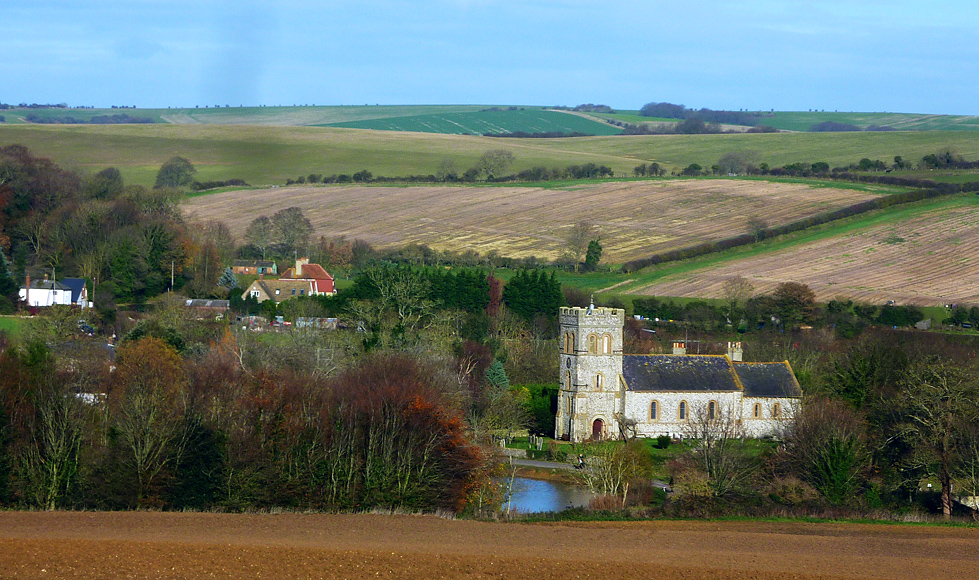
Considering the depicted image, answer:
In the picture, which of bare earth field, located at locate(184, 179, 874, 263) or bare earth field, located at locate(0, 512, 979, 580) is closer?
bare earth field, located at locate(0, 512, 979, 580)

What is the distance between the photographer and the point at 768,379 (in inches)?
2397

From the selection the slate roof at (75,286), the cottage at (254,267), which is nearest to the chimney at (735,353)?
the slate roof at (75,286)

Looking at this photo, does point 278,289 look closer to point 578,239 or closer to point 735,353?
point 578,239

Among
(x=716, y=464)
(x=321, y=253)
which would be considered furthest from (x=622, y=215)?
(x=716, y=464)

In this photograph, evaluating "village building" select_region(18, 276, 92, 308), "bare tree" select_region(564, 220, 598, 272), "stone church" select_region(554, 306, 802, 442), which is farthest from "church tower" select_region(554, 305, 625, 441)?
"bare tree" select_region(564, 220, 598, 272)

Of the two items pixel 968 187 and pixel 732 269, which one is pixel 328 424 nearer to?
pixel 732 269

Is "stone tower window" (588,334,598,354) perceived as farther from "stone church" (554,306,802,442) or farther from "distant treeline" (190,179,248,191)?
"distant treeline" (190,179,248,191)

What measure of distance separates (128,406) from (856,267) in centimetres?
6199

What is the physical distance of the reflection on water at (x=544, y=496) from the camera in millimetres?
43125

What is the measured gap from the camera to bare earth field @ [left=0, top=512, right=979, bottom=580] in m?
28.3

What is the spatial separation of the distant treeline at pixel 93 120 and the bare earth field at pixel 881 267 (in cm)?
7726

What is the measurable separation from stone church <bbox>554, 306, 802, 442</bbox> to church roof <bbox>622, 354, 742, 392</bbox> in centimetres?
5

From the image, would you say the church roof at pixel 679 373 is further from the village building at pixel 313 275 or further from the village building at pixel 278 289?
the village building at pixel 313 275

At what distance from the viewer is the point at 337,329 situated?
7138 centimetres
